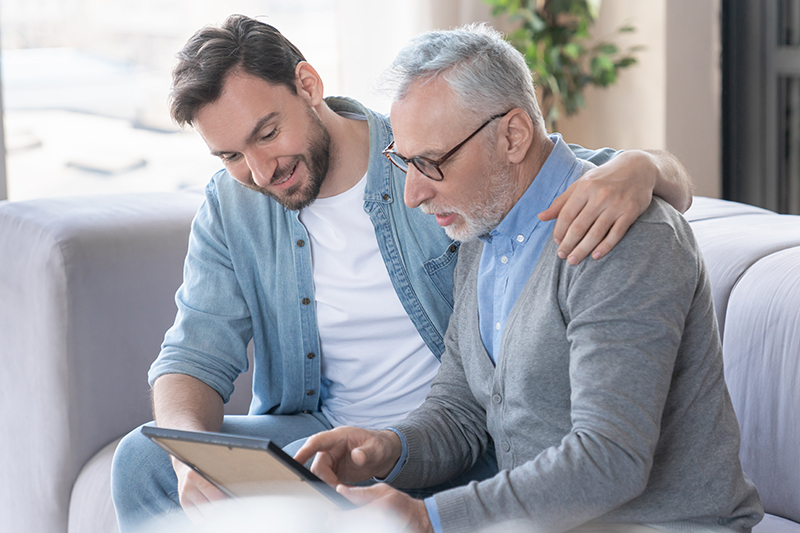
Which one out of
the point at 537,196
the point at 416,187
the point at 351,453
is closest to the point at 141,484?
the point at 351,453

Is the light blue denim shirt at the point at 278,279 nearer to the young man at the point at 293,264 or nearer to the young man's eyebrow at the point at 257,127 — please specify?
the young man at the point at 293,264

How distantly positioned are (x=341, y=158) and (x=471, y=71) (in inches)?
18.5

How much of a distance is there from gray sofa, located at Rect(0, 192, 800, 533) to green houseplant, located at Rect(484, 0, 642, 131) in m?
1.75

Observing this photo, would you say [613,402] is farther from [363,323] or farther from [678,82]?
[678,82]

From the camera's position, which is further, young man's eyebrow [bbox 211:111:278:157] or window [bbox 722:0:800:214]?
window [bbox 722:0:800:214]

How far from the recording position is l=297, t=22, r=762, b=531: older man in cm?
92

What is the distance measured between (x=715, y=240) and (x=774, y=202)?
205cm

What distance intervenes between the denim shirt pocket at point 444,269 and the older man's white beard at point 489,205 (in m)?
0.29

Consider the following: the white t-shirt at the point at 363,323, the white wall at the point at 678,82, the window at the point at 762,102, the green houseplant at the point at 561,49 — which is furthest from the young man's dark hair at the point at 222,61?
the window at the point at 762,102

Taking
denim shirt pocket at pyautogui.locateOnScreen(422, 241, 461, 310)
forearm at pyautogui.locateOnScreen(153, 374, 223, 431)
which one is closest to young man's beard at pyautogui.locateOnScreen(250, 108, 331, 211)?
denim shirt pocket at pyautogui.locateOnScreen(422, 241, 461, 310)

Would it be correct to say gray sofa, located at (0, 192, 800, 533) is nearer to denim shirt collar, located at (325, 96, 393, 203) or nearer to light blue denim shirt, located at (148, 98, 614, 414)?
light blue denim shirt, located at (148, 98, 614, 414)

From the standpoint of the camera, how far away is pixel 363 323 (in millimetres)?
1455

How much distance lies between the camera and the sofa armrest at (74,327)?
1.66 m

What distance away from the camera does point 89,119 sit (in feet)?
11.1
